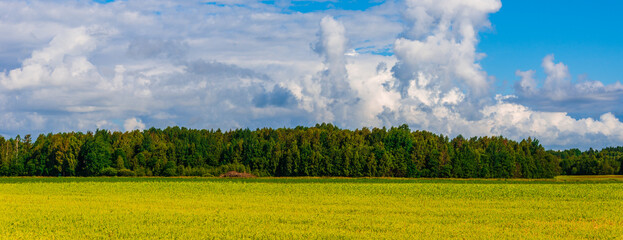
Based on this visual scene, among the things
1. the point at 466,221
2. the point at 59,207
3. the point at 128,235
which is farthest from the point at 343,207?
the point at 59,207

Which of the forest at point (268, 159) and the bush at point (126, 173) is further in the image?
the forest at point (268, 159)

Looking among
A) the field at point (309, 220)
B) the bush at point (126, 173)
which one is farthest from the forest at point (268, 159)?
the field at point (309, 220)

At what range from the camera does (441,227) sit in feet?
103

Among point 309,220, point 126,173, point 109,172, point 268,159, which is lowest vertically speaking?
point 309,220

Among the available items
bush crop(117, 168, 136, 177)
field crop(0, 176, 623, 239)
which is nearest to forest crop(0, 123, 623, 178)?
bush crop(117, 168, 136, 177)

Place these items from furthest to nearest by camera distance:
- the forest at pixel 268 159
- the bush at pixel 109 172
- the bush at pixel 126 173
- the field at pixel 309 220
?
the forest at pixel 268 159 < the bush at pixel 126 173 < the bush at pixel 109 172 < the field at pixel 309 220

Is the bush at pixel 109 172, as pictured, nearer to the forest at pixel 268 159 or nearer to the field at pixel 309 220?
the forest at pixel 268 159

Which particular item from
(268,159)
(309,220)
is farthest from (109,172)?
(309,220)

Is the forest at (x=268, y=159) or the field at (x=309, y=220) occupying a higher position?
the forest at (x=268, y=159)

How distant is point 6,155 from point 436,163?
11319cm

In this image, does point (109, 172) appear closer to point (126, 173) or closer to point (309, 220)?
point (126, 173)

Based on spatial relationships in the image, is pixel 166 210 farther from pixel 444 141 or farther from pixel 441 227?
pixel 444 141

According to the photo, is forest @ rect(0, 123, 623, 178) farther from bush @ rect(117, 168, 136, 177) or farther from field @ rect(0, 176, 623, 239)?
field @ rect(0, 176, 623, 239)

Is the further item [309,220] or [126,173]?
[126,173]
